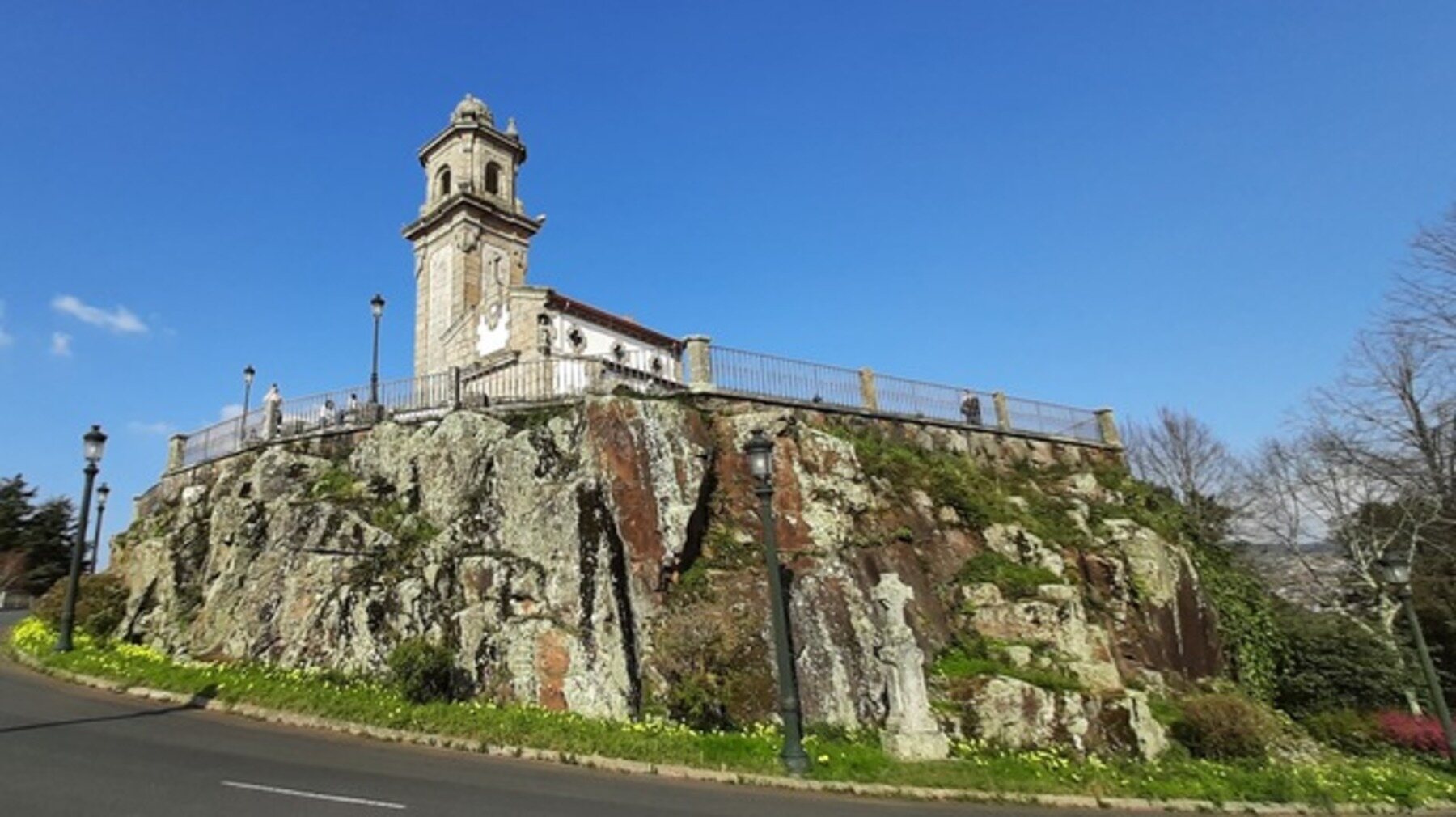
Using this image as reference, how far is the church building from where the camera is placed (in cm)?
2892

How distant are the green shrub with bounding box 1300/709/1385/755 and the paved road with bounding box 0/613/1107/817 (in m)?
14.2

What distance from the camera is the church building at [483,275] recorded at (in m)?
28.9

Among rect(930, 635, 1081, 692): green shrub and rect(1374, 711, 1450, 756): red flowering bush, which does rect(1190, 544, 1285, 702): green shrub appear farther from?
rect(930, 635, 1081, 692): green shrub

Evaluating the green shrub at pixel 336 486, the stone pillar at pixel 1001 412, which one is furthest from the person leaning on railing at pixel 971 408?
the green shrub at pixel 336 486

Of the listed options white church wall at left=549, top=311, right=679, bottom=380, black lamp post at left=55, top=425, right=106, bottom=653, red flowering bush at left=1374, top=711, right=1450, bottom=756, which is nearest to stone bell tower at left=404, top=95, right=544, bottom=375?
white church wall at left=549, top=311, right=679, bottom=380

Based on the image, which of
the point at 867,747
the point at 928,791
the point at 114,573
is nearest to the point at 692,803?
the point at 928,791

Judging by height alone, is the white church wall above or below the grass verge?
above

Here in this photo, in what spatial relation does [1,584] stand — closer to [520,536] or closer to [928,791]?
[520,536]

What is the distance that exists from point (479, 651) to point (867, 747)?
24.4 feet

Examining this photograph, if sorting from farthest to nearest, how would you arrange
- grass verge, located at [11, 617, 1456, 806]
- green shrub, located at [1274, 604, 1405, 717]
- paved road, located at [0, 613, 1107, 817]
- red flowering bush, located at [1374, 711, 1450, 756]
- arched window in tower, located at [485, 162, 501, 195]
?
arched window in tower, located at [485, 162, 501, 195]
green shrub, located at [1274, 604, 1405, 717]
red flowering bush, located at [1374, 711, 1450, 756]
grass verge, located at [11, 617, 1456, 806]
paved road, located at [0, 613, 1107, 817]

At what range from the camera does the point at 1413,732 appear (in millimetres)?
18641

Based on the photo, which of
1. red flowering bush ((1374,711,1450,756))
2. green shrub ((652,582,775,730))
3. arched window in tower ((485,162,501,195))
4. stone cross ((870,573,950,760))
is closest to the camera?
stone cross ((870,573,950,760))

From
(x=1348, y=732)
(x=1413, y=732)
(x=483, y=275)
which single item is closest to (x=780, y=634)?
(x=1348, y=732)

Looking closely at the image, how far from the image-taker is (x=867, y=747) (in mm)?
12875
